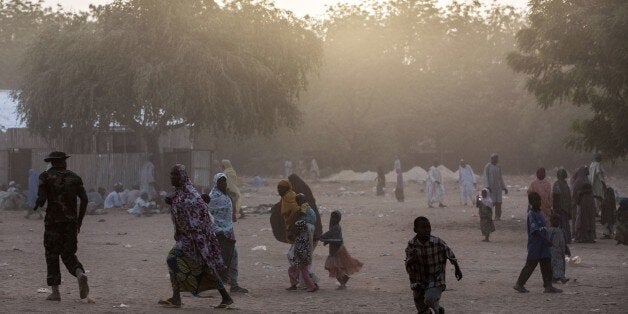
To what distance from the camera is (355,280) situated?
14703 millimetres

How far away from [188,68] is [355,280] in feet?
70.7

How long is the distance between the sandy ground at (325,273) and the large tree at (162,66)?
7.33 meters

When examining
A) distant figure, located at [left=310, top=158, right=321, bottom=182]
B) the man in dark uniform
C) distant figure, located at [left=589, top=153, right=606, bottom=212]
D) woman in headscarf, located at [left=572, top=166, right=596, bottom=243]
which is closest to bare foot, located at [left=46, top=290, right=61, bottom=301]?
the man in dark uniform

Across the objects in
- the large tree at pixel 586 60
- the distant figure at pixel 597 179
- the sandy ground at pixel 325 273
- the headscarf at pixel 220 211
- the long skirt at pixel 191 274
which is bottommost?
the sandy ground at pixel 325 273

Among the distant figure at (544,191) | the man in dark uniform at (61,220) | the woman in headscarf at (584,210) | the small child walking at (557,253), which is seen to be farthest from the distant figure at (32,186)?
the small child walking at (557,253)

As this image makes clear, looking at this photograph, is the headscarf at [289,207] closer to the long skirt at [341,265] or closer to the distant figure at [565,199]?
the long skirt at [341,265]

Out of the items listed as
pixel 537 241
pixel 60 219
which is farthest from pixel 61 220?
pixel 537 241

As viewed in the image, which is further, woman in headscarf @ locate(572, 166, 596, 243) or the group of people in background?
woman in headscarf @ locate(572, 166, 596, 243)

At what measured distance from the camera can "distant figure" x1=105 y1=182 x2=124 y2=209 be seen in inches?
1357

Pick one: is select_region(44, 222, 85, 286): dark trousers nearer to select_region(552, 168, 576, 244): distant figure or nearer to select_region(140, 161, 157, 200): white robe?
select_region(552, 168, 576, 244): distant figure

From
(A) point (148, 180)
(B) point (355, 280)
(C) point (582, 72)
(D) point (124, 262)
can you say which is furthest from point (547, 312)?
(A) point (148, 180)

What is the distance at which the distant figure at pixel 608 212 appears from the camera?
21.7m

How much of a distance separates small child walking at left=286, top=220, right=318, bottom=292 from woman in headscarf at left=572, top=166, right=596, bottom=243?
8.84 metres

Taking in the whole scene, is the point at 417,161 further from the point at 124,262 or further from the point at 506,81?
the point at 124,262
